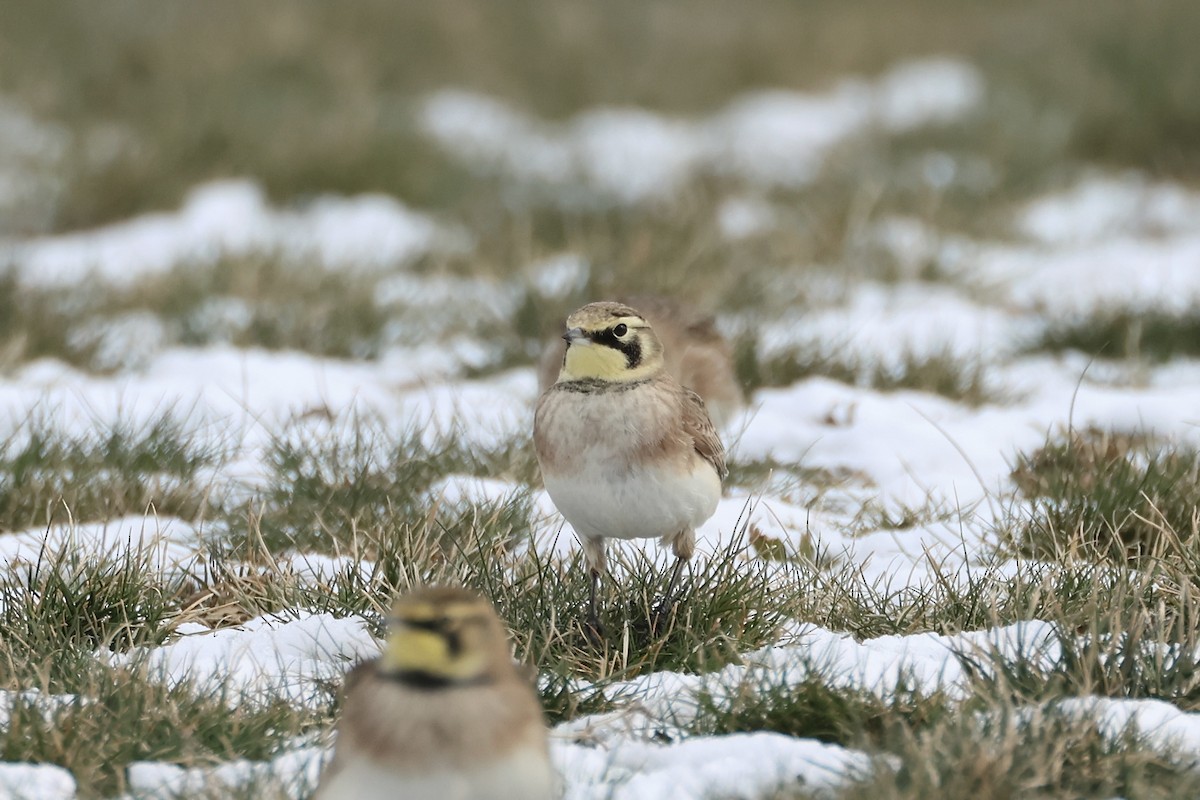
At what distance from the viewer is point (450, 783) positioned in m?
2.31

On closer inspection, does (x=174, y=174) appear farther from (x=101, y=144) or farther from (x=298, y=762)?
(x=298, y=762)

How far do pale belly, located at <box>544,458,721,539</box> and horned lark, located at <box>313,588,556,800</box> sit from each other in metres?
1.09

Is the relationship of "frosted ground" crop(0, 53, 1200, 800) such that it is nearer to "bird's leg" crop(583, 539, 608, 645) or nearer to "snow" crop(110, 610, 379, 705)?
"snow" crop(110, 610, 379, 705)

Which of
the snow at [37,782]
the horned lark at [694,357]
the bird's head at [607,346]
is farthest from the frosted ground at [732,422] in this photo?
the bird's head at [607,346]

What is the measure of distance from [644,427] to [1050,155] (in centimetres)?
771

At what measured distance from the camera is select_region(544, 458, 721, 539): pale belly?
11.5 ft

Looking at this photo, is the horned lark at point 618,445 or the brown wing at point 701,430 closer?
the horned lark at point 618,445

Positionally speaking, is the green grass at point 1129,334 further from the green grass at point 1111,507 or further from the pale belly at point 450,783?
the pale belly at point 450,783

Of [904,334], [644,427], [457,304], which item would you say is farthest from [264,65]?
[644,427]

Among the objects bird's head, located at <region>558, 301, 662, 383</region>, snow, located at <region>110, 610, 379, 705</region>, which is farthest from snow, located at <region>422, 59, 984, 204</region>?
snow, located at <region>110, 610, 379, 705</region>

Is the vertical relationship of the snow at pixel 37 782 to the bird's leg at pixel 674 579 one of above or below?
below

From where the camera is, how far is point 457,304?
7.11m

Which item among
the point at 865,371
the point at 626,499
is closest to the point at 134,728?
the point at 626,499

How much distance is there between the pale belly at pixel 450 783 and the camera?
2314 mm
